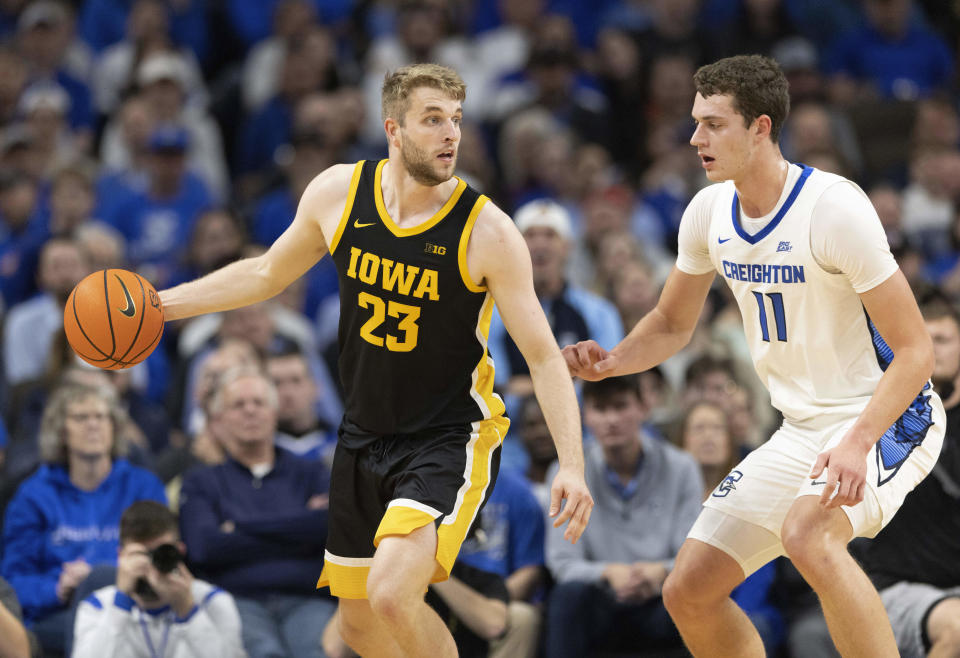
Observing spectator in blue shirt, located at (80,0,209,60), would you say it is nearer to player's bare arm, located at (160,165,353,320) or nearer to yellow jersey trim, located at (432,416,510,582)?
player's bare arm, located at (160,165,353,320)

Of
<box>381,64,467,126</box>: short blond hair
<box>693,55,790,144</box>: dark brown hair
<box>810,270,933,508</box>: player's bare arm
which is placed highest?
<box>381,64,467,126</box>: short blond hair

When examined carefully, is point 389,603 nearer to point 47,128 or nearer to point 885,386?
point 885,386

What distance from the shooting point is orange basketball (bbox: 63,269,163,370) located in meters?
5.18

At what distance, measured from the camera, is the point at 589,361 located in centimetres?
558

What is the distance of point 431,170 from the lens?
5008 mm

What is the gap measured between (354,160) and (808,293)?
6.72 metres

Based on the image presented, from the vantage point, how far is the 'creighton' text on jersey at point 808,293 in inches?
193

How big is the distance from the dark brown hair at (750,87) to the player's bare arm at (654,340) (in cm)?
79

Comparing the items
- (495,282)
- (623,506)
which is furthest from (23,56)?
(495,282)

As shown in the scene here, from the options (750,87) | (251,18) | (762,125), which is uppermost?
(251,18)

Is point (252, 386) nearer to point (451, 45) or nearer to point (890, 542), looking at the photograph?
point (890, 542)

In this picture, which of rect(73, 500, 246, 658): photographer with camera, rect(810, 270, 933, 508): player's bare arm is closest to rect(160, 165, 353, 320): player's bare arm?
rect(73, 500, 246, 658): photographer with camera

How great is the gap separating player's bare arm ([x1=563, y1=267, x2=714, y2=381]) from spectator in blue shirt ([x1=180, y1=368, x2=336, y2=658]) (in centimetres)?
216

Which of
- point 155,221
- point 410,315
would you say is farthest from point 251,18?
point 410,315
